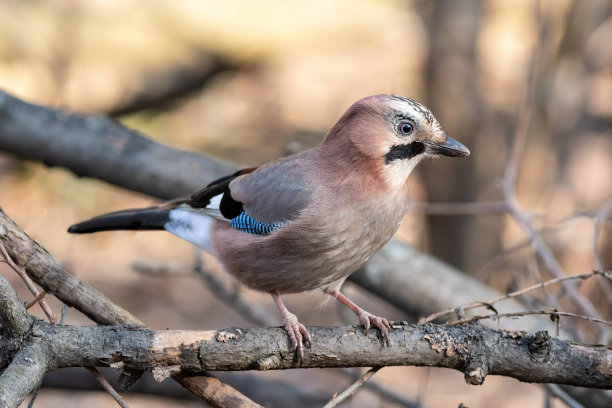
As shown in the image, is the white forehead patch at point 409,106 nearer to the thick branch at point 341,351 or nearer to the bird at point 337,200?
the bird at point 337,200

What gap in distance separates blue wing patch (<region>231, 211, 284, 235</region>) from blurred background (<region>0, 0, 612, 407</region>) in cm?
58

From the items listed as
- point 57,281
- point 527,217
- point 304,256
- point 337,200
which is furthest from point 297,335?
point 527,217

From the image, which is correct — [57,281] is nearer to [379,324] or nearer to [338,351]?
[338,351]

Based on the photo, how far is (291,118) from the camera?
12.3m

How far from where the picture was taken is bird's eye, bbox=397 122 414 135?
3.17 meters

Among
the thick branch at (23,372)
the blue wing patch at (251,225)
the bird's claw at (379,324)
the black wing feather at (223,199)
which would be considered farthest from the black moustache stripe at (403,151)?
the thick branch at (23,372)

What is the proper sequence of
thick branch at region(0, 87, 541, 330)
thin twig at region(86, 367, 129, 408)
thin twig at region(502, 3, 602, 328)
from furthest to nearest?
thick branch at region(0, 87, 541, 330) < thin twig at region(502, 3, 602, 328) < thin twig at region(86, 367, 129, 408)

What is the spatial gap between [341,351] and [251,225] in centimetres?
103

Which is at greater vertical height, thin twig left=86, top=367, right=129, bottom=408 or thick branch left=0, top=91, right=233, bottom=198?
thin twig left=86, top=367, right=129, bottom=408

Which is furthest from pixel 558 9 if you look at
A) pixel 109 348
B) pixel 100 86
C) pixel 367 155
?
pixel 109 348

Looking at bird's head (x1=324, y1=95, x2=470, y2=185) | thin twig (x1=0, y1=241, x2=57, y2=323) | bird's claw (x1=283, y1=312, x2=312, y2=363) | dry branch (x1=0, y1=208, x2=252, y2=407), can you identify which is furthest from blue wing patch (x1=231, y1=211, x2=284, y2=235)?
thin twig (x1=0, y1=241, x2=57, y2=323)

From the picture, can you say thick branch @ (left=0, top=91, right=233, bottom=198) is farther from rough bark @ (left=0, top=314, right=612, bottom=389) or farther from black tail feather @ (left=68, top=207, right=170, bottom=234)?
rough bark @ (left=0, top=314, right=612, bottom=389)

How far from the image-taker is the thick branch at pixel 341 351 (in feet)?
7.82

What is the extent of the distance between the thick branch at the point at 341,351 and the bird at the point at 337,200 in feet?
0.99
